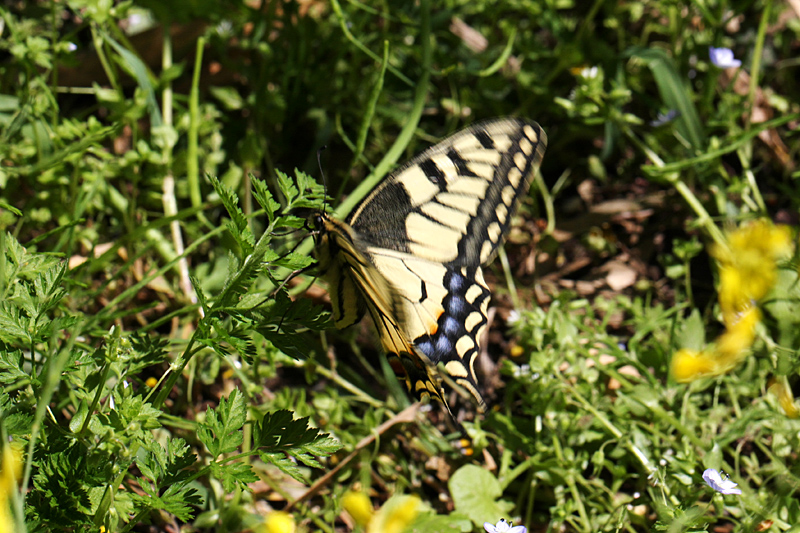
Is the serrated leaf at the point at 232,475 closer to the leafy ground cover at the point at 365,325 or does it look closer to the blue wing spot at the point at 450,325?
the leafy ground cover at the point at 365,325

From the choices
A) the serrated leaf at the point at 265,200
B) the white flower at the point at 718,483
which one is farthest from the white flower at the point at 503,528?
the serrated leaf at the point at 265,200

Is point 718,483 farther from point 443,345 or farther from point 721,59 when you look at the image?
point 721,59

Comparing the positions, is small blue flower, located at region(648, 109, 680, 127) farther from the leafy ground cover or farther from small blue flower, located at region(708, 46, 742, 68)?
small blue flower, located at region(708, 46, 742, 68)

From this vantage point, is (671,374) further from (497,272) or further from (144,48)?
(144,48)

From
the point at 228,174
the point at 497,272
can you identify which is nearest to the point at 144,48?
the point at 228,174

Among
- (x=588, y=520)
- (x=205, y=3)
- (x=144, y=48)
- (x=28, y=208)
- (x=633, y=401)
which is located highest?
(x=205, y=3)

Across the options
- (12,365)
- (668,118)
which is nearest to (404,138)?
(668,118)
